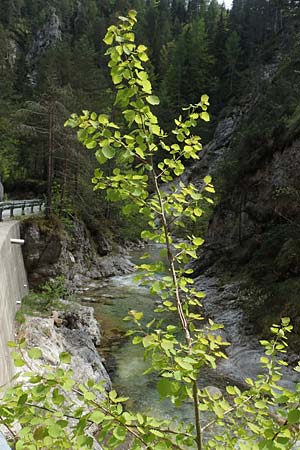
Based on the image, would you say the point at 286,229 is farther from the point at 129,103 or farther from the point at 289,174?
the point at 129,103

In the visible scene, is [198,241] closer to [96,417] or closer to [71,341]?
[96,417]

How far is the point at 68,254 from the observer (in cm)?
2327

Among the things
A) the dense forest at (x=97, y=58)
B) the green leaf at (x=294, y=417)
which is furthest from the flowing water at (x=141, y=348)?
the dense forest at (x=97, y=58)

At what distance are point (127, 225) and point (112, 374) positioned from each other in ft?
81.9

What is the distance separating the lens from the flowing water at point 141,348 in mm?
11211

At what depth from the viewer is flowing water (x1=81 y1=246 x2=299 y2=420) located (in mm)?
11211

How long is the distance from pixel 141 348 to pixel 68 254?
10371 millimetres

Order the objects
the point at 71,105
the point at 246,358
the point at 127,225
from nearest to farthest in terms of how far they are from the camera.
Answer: the point at 246,358
the point at 71,105
the point at 127,225

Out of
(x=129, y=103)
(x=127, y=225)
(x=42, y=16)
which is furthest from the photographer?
(x=42, y=16)

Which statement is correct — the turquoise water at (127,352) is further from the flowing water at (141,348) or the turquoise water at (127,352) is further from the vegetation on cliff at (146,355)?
the vegetation on cliff at (146,355)

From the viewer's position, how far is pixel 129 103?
7.78ft

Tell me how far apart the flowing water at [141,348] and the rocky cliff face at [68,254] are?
2.03 m

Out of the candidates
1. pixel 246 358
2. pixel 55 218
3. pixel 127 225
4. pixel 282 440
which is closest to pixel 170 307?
pixel 282 440

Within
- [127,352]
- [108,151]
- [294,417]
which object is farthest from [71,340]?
[294,417]
